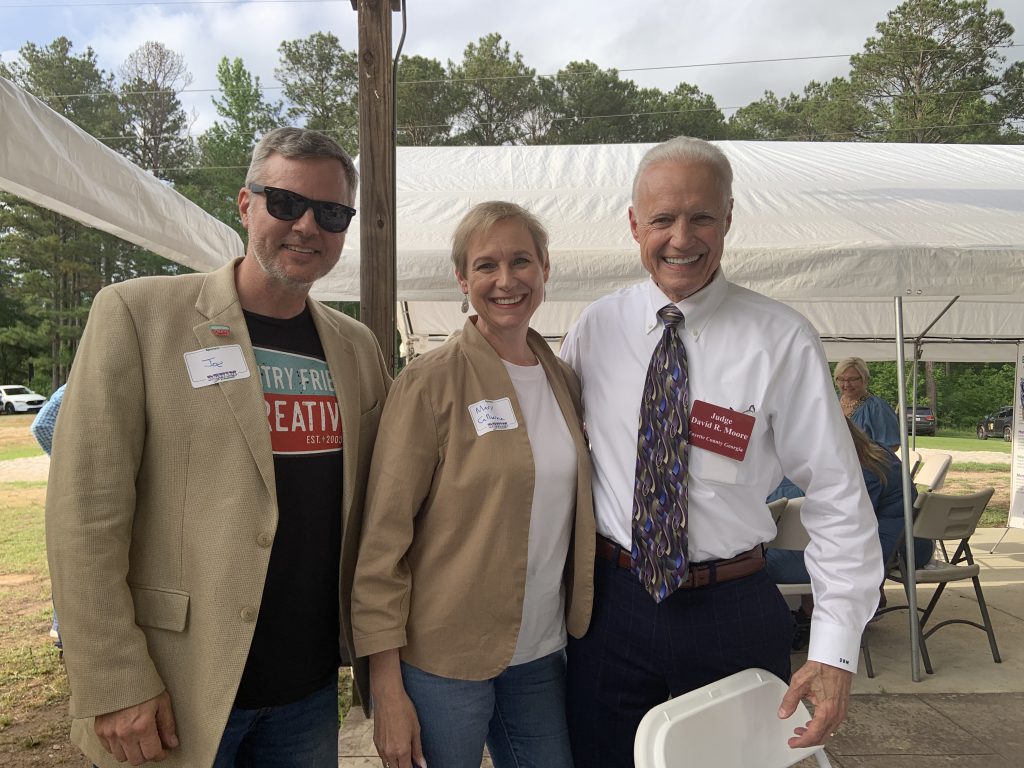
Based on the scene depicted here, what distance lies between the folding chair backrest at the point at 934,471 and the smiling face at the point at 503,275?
494cm

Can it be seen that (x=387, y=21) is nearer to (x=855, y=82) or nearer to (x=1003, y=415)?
(x=1003, y=415)

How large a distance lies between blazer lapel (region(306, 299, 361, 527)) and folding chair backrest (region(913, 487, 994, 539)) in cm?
362

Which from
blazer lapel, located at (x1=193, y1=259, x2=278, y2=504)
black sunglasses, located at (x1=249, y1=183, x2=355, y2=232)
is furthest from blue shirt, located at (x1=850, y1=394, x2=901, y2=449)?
blazer lapel, located at (x1=193, y1=259, x2=278, y2=504)

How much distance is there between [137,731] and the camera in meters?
1.30

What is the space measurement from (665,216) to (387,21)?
6.31ft

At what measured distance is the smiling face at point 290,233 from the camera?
154 centimetres

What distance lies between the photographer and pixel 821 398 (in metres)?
1.66

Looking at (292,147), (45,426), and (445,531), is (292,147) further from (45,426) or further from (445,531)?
(45,426)

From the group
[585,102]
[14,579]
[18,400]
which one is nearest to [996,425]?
[585,102]

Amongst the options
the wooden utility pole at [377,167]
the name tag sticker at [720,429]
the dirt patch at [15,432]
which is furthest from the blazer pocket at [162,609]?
the dirt patch at [15,432]

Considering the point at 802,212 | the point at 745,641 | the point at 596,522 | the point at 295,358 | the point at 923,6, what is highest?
the point at 923,6

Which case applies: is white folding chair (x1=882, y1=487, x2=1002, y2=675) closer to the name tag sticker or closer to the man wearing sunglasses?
the name tag sticker

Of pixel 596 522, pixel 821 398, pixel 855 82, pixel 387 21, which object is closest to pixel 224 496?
pixel 596 522

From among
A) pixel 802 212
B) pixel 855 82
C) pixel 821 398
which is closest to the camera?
pixel 821 398
